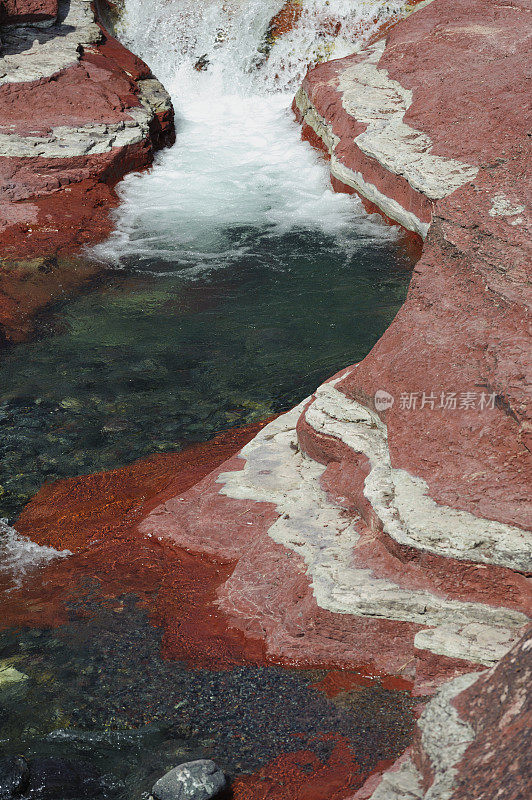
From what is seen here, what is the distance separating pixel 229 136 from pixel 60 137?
2.73 metres

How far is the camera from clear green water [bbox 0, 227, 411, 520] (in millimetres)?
4844

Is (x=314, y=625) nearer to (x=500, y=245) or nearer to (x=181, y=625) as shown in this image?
(x=181, y=625)

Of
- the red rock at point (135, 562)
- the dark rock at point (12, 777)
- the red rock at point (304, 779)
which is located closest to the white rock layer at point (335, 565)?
the red rock at point (135, 562)

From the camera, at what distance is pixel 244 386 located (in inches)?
212

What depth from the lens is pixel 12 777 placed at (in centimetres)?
230

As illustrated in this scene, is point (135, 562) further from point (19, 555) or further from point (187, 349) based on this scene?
point (187, 349)

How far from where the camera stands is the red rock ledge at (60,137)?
279 inches

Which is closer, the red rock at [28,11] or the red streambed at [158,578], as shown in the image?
the red streambed at [158,578]

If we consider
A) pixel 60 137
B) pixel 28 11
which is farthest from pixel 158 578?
pixel 28 11

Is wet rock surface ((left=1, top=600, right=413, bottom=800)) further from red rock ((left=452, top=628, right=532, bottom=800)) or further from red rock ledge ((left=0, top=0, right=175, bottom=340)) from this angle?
red rock ledge ((left=0, top=0, right=175, bottom=340))

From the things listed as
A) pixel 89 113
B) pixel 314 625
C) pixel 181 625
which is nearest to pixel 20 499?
pixel 181 625

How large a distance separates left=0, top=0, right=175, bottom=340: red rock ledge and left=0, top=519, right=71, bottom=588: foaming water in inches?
106

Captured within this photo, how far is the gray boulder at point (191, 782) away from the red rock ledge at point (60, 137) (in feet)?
15.0

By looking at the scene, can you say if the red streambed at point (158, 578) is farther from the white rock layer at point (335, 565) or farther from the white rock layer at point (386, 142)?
the white rock layer at point (386, 142)
